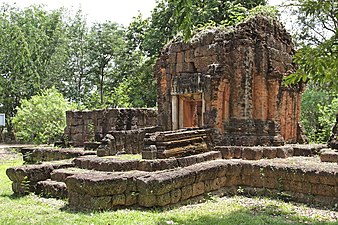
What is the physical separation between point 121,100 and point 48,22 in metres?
13.4

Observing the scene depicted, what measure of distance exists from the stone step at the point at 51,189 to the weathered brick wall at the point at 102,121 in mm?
8387

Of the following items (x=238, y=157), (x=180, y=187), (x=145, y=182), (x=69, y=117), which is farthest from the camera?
(x=69, y=117)

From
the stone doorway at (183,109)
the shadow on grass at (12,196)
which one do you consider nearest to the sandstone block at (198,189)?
the shadow on grass at (12,196)

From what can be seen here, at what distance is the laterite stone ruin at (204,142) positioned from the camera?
27.3 feet

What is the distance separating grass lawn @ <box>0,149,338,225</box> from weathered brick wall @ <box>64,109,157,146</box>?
9329 mm

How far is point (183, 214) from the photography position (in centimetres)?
767

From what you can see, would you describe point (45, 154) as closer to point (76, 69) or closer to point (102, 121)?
point (102, 121)

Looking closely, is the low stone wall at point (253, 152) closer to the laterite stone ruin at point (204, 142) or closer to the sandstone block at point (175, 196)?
the laterite stone ruin at point (204, 142)

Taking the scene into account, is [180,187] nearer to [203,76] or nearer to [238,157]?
[238,157]

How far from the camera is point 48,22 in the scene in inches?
1558

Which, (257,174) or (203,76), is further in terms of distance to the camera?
(203,76)

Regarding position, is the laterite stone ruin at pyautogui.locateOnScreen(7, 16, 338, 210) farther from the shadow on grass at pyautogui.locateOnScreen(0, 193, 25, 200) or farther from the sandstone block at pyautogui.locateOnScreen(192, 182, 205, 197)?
the shadow on grass at pyautogui.locateOnScreen(0, 193, 25, 200)

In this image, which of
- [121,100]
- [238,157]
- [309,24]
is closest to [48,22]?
[121,100]

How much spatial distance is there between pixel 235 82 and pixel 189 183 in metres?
5.70
